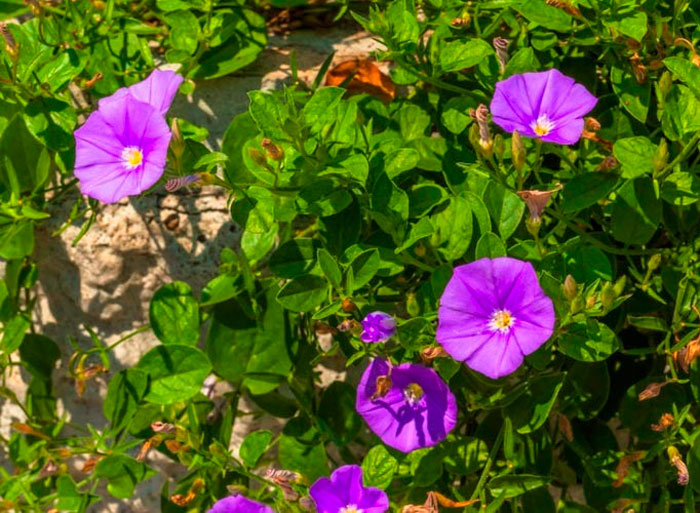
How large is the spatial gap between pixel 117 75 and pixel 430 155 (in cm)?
66

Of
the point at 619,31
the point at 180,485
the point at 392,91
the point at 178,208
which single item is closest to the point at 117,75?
the point at 178,208

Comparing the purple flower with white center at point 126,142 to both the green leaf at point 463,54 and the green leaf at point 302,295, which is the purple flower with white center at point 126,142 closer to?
the green leaf at point 302,295

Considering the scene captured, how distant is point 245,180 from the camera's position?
188 cm

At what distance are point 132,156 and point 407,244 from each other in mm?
463

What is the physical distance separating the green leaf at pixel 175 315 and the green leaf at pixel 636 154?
82 centimetres

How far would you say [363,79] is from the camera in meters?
2.15

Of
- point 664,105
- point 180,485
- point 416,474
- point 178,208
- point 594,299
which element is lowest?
point 180,485

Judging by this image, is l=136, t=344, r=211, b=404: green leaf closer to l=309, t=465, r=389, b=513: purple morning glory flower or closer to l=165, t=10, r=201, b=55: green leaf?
l=309, t=465, r=389, b=513: purple morning glory flower

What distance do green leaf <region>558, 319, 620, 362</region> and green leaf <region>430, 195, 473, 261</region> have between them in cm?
22

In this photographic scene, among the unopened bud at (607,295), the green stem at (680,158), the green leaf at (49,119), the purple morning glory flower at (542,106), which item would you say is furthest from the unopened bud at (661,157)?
the green leaf at (49,119)

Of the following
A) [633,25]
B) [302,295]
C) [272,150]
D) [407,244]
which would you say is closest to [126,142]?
[272,150]

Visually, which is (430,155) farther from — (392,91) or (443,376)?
(443,376)

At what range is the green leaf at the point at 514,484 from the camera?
1703 mm

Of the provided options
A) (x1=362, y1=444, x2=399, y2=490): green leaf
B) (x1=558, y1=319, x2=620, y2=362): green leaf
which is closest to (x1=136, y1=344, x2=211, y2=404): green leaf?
(x1=362, y1=444, x2=399, y2=490): green leaf
